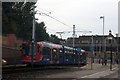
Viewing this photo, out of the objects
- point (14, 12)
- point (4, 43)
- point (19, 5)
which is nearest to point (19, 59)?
point (4, 43)

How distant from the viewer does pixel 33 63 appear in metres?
37.7

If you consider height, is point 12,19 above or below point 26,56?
above

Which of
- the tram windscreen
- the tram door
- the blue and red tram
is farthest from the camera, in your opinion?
the tram door

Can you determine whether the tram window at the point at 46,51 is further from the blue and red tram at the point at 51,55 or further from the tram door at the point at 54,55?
the tram door at the point at 54,55

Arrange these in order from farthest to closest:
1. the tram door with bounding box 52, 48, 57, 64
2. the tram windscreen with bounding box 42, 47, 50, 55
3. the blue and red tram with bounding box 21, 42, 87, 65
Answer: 1. the tram door with bounding box 52, 48, 57, 64
2. the tram windscreen with bounding box 42, 47, 50, 55
3. the blue and red tram with bounding box 21, 42, 87, 65

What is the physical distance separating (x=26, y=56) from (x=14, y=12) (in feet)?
93.3

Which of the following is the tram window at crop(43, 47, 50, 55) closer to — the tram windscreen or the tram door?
the tram windscreen

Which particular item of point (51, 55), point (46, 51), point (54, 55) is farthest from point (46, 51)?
point (54, 55)

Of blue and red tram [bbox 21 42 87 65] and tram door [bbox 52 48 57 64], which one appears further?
tram door [bbox 52 48 57 64]

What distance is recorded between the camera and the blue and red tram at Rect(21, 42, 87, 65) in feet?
125

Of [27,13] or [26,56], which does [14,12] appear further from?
[26,56]

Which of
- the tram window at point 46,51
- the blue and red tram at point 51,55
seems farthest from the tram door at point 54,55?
the tram window at point 46,51

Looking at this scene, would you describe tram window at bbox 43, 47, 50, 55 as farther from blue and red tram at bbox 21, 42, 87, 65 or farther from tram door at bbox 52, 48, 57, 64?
tram door at bbox 52, 48, 57, 64

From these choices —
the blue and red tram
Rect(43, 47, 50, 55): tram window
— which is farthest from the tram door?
Rect(43, 47, 50, 55): tram window
